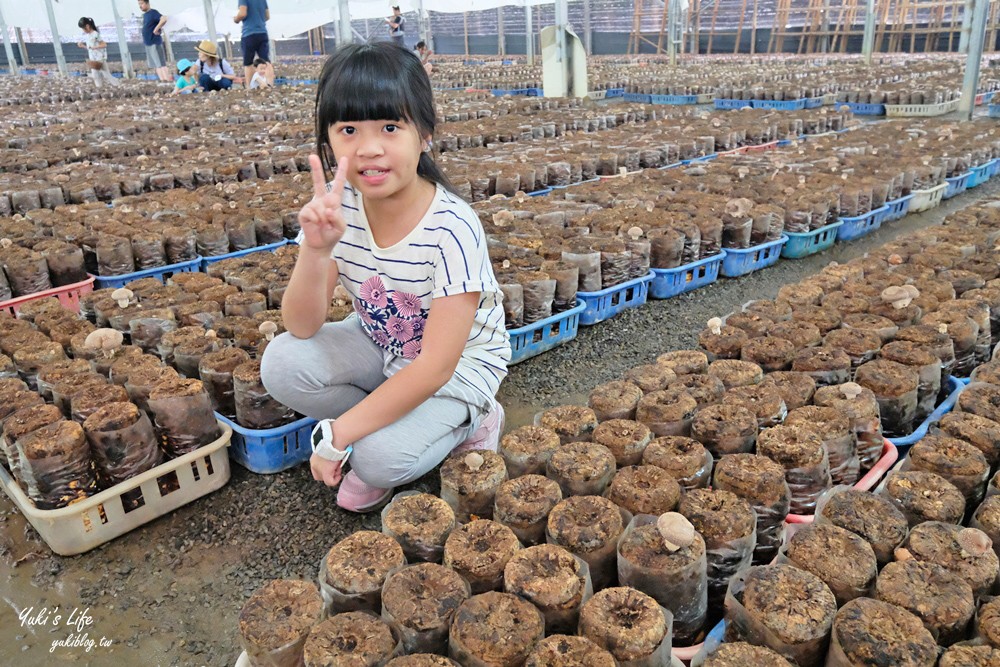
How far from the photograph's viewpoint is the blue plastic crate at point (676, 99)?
39.1ft

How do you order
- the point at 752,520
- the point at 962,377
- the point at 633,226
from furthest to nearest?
1. the point at 633,226
2. the point at 962,377
3. the point at 752,520

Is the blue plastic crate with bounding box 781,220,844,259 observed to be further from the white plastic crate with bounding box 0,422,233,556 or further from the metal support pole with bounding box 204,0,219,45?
the metal support pole with bounding box 204,0,219,45

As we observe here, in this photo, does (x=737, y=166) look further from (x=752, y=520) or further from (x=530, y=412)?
(x=752, y=520)

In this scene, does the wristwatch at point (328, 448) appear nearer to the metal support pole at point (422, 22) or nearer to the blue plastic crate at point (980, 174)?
the blue plastic crate at point (980, 174)

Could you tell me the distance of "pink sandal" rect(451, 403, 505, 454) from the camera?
2217mm

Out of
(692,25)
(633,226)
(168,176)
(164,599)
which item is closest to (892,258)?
(633,226)

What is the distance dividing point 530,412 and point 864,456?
123 centimetres

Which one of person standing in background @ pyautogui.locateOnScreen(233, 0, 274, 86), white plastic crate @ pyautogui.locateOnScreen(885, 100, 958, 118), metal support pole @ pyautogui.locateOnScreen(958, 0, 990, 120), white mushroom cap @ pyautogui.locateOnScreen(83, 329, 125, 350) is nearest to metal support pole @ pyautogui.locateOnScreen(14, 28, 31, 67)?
person standing in background @ pyautogui.locateOnScreen(233, 0, 274, 86)

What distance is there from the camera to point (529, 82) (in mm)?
14492

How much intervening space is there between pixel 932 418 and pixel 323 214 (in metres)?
1.87

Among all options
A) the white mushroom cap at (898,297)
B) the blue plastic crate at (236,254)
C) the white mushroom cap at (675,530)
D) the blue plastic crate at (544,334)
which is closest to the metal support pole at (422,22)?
the blue plastic crate at (236,254)

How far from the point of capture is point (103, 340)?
2.42 meters

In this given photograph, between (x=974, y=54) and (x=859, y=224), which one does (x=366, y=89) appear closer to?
(x=859, y=224)

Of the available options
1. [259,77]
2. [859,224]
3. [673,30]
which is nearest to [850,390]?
[859,224]
